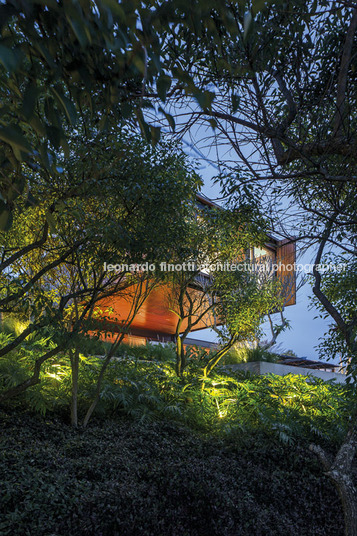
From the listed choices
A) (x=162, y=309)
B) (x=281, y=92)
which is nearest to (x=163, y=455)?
(x=281, y=92)

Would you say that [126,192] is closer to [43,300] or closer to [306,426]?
[43,300]

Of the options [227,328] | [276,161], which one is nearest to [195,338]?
[227,328]

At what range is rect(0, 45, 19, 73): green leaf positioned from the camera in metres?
0.84

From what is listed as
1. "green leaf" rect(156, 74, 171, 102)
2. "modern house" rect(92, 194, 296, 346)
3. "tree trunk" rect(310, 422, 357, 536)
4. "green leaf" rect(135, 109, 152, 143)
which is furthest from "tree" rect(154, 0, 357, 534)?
"modern house" rect(92, 194, 296, 346)

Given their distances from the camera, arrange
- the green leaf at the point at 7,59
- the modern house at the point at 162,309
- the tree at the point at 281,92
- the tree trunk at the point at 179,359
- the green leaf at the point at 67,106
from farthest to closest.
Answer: the modern house at the point at 162,309, the tree trunk at the point at 179,359, the tree at the point at 281,92, the green leaf at the point at 67,106, the green leaf at the point at 7,59

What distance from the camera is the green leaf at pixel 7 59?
84 centimetres

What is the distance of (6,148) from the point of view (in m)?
1.58

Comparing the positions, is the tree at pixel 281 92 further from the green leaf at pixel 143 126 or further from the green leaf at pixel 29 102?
the green leaf at pixel 29 102

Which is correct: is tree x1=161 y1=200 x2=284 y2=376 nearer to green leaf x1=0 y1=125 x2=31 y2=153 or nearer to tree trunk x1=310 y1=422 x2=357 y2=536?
tree trunk x1=310 y1=422 x2=357 y2=536

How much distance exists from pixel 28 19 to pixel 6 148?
613mm

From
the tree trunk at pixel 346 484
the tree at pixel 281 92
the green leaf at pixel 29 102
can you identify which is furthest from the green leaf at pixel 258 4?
the tree trunk at pixel 346 484

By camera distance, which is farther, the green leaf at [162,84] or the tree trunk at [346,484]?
the tree trunk at [346,484]

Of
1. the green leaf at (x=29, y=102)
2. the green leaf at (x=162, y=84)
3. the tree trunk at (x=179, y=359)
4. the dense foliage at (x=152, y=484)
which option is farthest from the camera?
the tree trunk at (x=179, y=359)

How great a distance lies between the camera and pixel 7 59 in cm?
85
